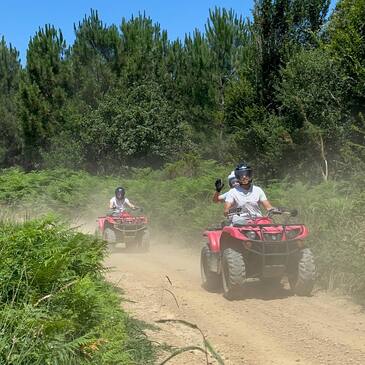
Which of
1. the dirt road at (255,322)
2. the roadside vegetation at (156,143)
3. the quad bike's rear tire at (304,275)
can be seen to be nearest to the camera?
the roadside vegetation at (156,143)

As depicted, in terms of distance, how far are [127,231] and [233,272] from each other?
7.32m

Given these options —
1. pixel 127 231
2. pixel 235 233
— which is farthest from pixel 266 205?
pixel 127 231

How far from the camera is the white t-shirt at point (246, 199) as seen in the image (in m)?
9.23

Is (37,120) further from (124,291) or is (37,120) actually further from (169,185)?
(124,291)

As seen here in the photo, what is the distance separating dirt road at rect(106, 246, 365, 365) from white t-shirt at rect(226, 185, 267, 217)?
1248mm

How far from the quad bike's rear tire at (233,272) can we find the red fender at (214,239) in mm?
462

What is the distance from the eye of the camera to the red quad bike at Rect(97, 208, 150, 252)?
49.8 feet

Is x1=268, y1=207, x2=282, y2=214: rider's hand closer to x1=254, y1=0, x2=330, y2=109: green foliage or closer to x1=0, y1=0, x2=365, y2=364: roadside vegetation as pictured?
x1=0, y1=0, x2=365, y2=364: roadside vegetation


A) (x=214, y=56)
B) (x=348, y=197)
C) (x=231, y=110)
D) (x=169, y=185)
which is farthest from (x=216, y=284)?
(x=214, y=56)

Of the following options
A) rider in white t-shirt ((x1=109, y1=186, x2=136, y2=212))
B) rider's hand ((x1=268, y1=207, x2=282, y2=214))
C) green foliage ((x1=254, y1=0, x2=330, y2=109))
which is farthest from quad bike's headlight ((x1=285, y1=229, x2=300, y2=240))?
green foliage ((x1=254, y1=0, x2=330, y2=109))

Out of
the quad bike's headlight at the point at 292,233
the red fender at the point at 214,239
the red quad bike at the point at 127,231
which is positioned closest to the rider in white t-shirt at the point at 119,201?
the red quad bike at the point at 127,231

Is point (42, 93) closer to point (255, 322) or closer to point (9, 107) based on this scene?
point (9, 107)

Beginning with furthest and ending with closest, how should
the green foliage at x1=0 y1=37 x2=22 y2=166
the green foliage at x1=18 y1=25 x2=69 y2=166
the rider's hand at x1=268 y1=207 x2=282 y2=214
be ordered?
the green foliage at x1=0 y1=37 x2=22 y2=166 < the green foliage at x1=18 y1=25 x2=69 y2=166 < the rider's hand at x1=268 y1=207 x2=282 y2=214

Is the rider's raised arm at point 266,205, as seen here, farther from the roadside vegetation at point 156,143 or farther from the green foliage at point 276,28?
the green foliage at point 276,28
